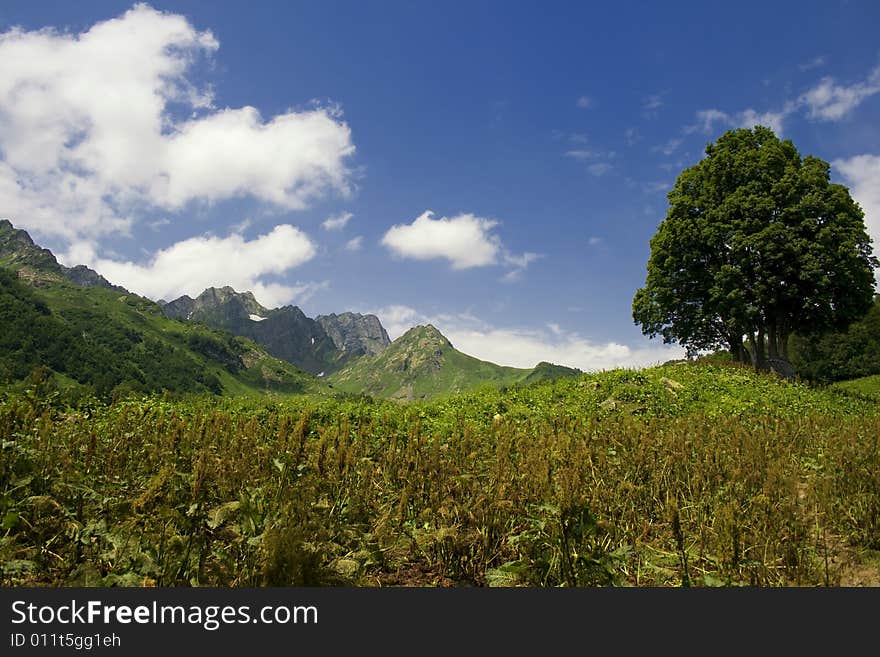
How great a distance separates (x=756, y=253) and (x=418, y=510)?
25.5 meters

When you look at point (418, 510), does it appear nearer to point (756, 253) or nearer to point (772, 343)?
point (756, 253)

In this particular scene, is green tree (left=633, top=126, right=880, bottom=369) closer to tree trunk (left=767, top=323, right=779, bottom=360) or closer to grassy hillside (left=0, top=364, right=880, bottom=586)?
tree trunk (left=767, top=323, right=779, bottom=360)

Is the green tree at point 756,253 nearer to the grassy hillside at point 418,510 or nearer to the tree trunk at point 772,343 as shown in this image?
the tree trunk at point 772,343

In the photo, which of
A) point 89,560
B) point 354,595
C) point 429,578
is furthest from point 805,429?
point 89,560

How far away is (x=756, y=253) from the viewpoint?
24.5m

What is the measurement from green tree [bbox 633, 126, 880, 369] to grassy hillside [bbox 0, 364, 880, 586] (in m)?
17.7

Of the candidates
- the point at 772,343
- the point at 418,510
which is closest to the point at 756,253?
the point at 772,343

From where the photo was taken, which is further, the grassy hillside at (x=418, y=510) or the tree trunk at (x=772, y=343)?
the tree trunk at (x=772, y=343)

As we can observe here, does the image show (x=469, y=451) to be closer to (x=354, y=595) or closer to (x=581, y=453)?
(x=581, y=453)

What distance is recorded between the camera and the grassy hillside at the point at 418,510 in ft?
13.5

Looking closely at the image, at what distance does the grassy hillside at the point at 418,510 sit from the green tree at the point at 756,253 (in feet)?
58.1

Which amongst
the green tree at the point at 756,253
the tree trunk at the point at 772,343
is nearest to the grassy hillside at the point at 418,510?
the green tree at the point at 756,253

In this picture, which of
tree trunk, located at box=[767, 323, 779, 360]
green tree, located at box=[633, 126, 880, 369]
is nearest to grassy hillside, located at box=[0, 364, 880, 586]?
green tree, located at box=[633, 126, 880, 369]

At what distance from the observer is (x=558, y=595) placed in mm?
3443
